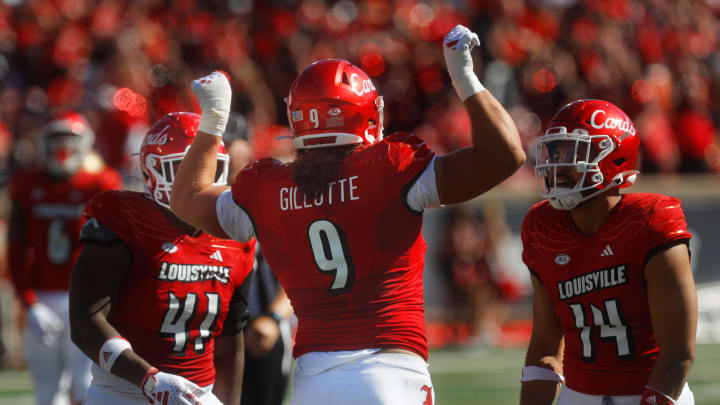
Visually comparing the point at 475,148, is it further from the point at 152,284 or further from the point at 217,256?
the point at 152,284

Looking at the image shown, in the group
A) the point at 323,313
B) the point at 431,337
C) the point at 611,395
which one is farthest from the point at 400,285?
the point at 431,337

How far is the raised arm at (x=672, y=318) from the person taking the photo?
2969 mm

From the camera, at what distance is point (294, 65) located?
530 inches

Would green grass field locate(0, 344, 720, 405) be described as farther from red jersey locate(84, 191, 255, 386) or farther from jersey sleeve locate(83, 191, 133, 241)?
jersey sleeve locate(83, 191, 133, 241)

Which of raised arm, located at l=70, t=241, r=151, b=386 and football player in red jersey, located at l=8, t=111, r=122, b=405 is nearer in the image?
raised arm, located at l=70, t=241, r=151, b=386

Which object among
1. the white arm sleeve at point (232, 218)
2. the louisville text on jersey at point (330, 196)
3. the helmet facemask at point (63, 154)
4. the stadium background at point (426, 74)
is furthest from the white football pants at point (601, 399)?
the stadium background at point (426, 74)

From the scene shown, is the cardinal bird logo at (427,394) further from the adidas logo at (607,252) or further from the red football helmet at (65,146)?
the red football helmet at (65,146)

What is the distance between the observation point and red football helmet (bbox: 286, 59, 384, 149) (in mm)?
3002

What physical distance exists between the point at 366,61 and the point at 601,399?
35.3 ft

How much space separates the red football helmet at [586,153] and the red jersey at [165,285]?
1.21 meters

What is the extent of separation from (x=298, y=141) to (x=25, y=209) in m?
3.78

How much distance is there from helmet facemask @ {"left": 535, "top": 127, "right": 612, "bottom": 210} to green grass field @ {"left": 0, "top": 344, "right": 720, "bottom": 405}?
15.4 feet

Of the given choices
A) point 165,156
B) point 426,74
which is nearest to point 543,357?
point 165,156

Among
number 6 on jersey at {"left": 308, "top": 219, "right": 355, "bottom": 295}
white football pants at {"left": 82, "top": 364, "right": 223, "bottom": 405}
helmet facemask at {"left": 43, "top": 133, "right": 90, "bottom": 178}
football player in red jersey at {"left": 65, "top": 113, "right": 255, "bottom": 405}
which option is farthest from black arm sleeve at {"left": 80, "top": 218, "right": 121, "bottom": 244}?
helmet facemask at {"left": 43, "top": 133, "right": 90, "bottom": 178}
